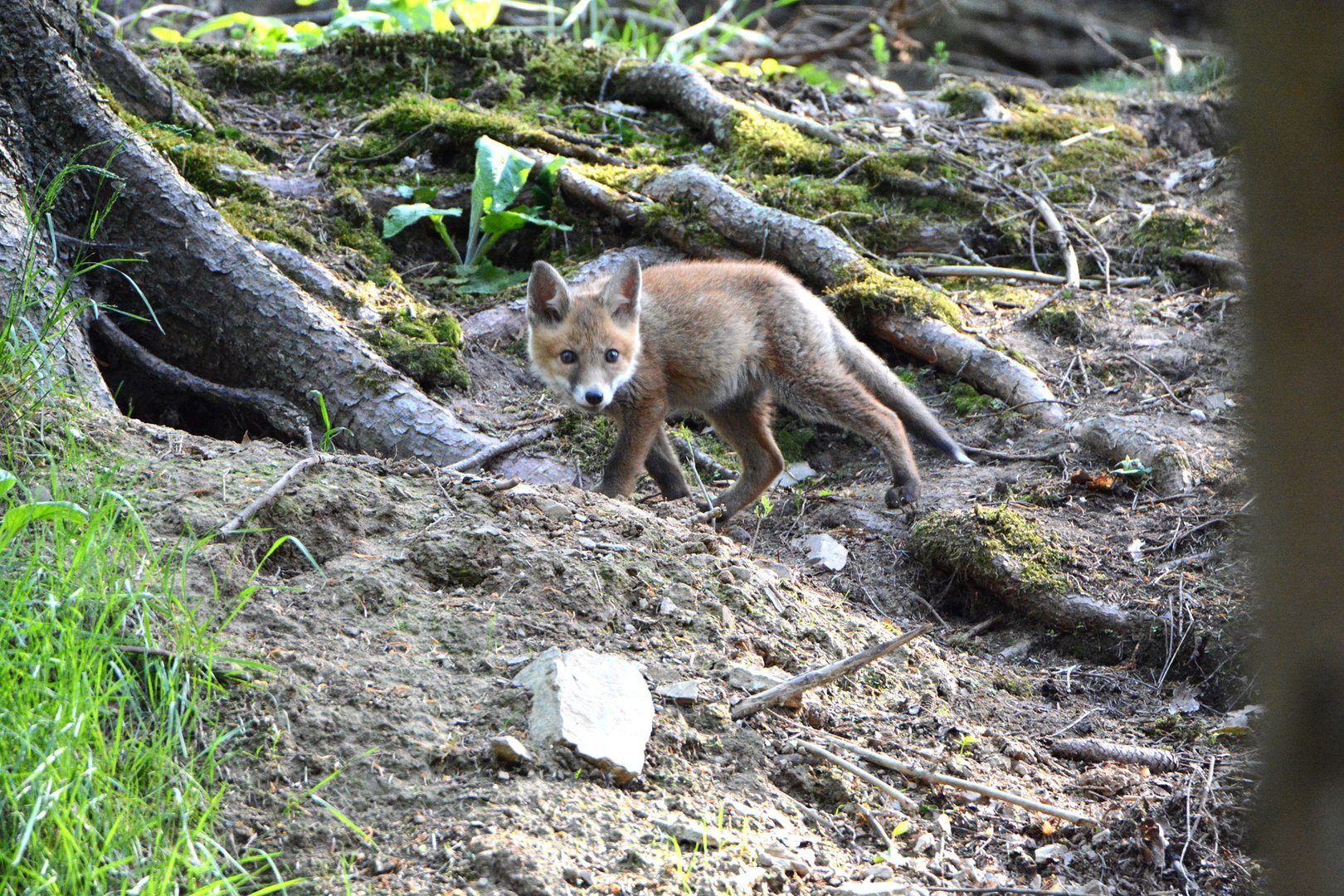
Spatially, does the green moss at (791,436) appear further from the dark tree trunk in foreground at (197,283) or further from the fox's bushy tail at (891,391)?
the dark tree trunk in foreground at (197,283)

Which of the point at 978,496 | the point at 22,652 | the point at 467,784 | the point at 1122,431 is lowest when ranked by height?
the point at 978,496

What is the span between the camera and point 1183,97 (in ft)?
29.4

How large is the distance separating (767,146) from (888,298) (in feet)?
5.62

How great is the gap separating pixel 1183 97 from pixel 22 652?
9302 mm

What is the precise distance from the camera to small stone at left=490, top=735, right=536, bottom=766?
2387 mm

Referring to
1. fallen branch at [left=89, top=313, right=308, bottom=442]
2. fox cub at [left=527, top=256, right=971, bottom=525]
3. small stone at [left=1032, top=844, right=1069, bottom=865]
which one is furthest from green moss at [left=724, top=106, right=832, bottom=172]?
small stone at [left=1032, top=844, right=1069, bottom=865]

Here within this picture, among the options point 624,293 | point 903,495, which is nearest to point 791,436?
point 903,495

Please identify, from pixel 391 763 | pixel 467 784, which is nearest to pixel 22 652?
pixel 391 763

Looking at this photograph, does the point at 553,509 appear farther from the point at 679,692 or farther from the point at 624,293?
the point at 624,293

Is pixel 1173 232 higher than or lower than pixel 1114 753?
higher

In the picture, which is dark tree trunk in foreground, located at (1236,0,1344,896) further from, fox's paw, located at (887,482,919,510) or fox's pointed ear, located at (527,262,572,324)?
fox's pointed ear, located at (527,262,572,324)

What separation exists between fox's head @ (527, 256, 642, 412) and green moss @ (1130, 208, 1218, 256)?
3.51m

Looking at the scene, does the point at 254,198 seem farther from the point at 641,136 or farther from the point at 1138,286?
the point at 1138,286

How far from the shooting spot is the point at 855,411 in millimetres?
5500
